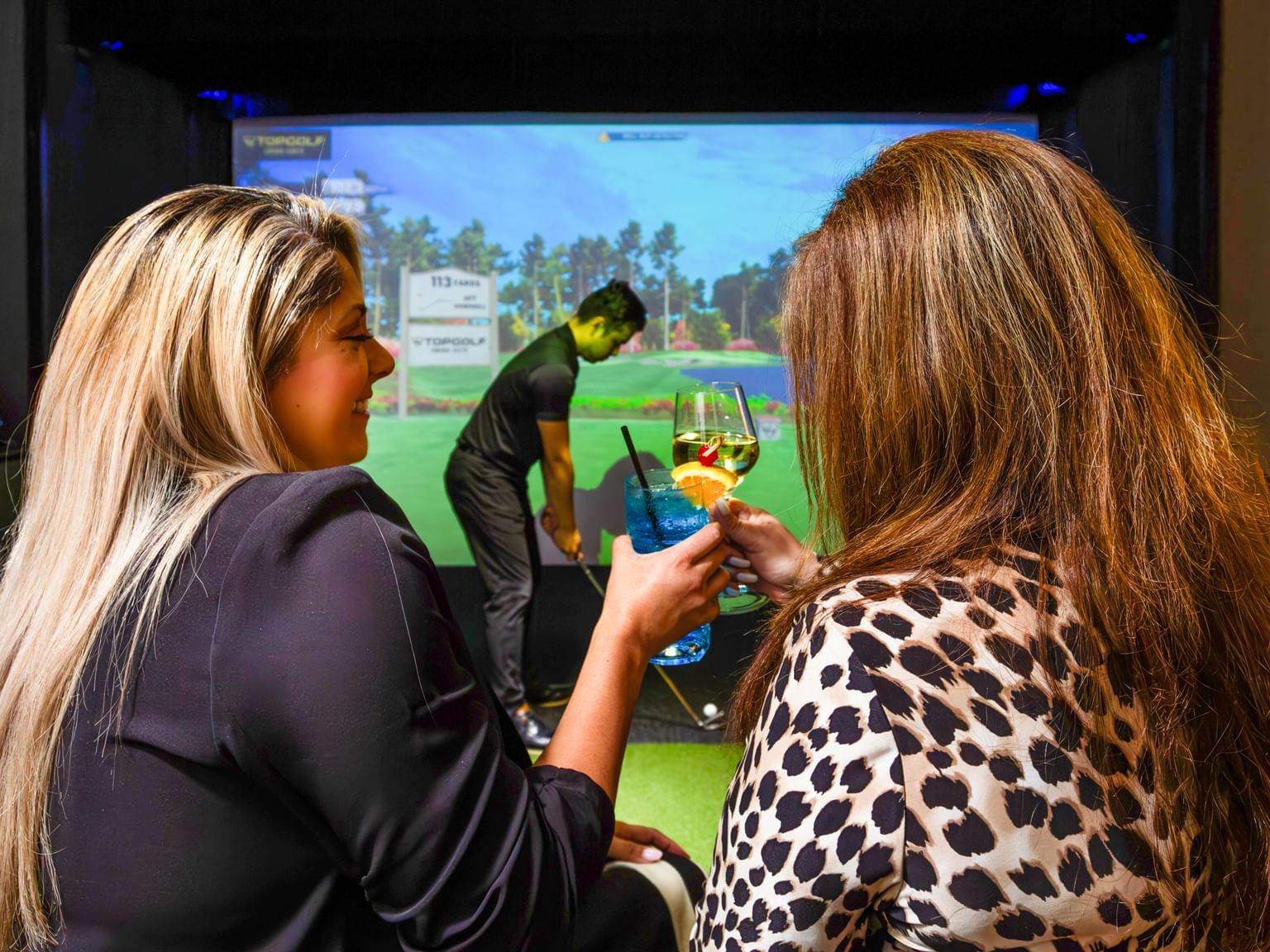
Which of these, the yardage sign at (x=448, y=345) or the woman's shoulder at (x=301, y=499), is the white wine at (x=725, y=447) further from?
the yardage sign at (x=448, y=345)

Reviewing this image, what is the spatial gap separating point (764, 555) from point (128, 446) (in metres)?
0.91

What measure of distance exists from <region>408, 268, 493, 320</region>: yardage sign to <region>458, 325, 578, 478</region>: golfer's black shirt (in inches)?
20.7

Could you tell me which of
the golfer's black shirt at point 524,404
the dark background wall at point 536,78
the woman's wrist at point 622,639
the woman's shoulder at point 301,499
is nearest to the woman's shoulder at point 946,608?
the woman's wrist at point 622,639

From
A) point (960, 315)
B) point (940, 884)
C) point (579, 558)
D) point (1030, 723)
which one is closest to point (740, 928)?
point (940, 884)

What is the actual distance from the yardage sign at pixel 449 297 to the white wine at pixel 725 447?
262 cm

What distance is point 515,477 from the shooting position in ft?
11.7

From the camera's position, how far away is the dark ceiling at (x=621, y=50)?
10.9 feet

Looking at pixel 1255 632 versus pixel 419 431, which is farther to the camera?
pixel 419 431

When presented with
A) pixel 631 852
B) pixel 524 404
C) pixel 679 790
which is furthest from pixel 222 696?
pixel 524 404

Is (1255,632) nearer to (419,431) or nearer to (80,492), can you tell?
(80,492)

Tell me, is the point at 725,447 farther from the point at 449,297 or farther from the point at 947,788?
the point at 449,297

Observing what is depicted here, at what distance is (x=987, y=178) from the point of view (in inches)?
34.2

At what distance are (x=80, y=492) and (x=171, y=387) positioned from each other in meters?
0.14

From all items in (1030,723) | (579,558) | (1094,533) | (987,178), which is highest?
(987,178)
